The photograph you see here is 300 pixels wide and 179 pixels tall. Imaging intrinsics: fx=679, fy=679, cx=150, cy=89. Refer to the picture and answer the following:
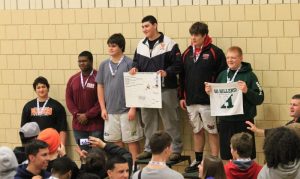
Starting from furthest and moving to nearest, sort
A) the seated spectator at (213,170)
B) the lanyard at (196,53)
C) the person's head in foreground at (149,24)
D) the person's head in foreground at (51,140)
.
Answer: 1. the person's head in foreground at (149,24)
2. the lanyard at (196,53)
3. the person's head in foreground at (51,140)
4. the seated spectator at (213,170)

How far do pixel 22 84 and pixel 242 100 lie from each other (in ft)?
12.7

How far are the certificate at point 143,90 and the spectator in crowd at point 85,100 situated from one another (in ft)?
2.28

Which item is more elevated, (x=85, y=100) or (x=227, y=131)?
(x=85, y=100)

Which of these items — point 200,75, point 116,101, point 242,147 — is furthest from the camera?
point 116,101

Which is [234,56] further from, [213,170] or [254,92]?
[213,170]

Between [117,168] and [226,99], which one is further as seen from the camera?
[226,99]

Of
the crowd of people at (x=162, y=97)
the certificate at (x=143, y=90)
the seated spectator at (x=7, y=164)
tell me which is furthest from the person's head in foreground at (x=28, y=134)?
the certificate at (x=143, y=90)

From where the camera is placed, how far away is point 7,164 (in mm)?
6734

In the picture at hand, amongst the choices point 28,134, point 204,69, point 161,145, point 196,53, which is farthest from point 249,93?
point 28,134

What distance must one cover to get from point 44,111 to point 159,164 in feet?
15.0

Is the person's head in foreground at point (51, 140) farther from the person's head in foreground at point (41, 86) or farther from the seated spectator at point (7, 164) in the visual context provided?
the person's head in foreground at point (41, 86)

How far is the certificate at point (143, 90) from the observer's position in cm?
973

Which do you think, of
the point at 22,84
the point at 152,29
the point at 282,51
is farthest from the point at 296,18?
the point at 22,84

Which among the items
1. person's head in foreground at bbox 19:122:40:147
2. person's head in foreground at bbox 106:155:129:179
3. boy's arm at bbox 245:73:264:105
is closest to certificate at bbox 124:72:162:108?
boy's arm at bbox 245:73:264:105
